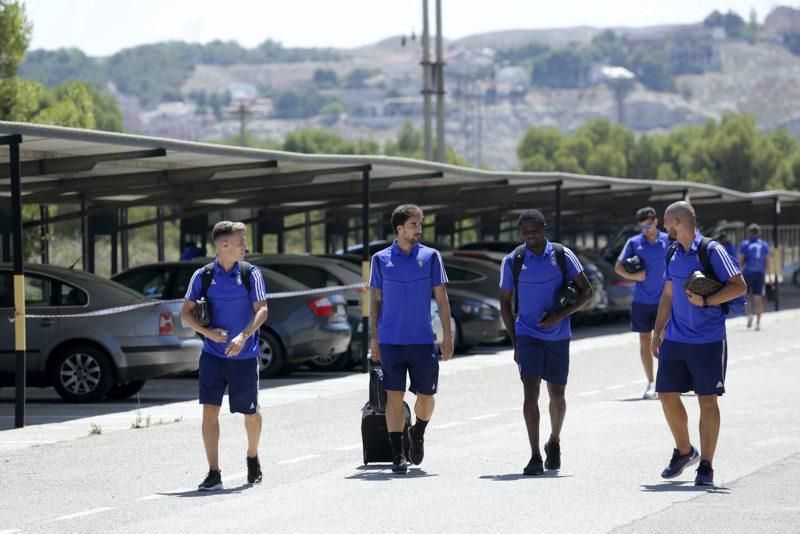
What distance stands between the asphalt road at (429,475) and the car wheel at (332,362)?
12.7ft

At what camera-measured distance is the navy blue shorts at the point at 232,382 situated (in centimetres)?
1072

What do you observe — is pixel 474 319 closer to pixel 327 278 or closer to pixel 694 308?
pixel 327 278

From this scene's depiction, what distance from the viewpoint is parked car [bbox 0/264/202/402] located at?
16.6 meters

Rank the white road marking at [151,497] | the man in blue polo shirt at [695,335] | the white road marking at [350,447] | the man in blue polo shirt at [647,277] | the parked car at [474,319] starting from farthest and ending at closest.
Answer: the parked car at [474,319], the man in blue polo shirt at [647,277], the white road marking at [350,447], the man in blue polo shirt at [695,335], the white road marking at [151,497]

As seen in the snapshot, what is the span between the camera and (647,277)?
16141 mm

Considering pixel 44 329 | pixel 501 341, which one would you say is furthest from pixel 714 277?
pixel 501 341

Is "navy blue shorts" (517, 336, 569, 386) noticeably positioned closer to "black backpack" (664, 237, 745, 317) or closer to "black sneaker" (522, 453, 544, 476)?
"black sneaker" (522, 453, 544, 476)

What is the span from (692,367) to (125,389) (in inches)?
340

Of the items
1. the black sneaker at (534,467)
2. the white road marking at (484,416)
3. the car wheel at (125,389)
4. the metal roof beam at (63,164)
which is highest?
the metal roof beam at (63,164)

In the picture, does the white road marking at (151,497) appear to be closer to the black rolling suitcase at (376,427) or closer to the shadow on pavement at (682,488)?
the black rolling suitcase at (376,427)

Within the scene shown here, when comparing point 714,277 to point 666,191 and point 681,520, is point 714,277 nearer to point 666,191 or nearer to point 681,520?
point 681,520

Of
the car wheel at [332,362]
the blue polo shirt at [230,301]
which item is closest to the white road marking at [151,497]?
the blue polo shirt at [230,301]

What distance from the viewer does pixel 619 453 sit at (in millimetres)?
12086

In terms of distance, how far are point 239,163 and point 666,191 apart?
16.1m
